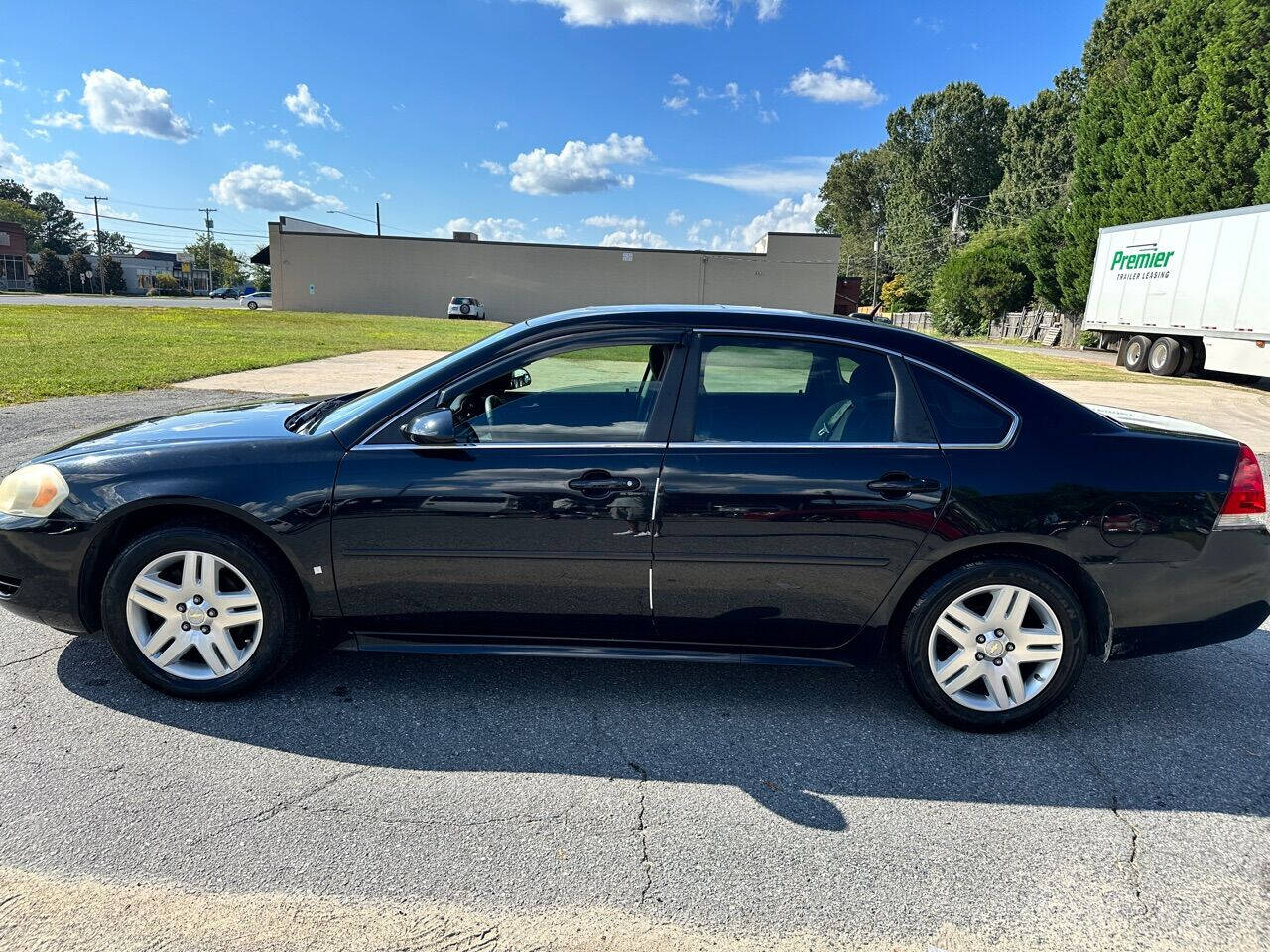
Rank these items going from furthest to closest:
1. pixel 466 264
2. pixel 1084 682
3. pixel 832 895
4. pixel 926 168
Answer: pixel 926 168
pixel 466 264
pixel 1084 682
pixel 832 895

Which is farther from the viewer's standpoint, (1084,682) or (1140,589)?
(1084,682)

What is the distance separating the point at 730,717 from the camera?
3.21 m

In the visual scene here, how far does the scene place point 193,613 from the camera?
3.13m

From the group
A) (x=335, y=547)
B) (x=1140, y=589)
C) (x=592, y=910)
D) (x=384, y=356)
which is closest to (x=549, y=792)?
(x=592, y=910)

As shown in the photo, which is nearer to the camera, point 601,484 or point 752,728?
point 601,484

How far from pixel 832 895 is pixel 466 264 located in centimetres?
5225

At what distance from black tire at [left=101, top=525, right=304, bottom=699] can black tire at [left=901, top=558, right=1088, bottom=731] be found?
7.78 ft

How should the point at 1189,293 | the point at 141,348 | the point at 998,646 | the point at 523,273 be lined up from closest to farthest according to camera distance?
the point at 998,646
the point at 141,348
the point at 1189,293
the point at 523,273

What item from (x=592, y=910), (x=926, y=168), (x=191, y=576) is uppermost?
(x=926, y=168)

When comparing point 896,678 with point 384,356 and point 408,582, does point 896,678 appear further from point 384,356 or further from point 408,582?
point 384,356

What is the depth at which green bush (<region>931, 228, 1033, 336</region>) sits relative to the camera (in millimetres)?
43031

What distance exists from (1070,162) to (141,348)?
58.0m

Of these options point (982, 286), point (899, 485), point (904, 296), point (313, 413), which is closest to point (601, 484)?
point (899, 485)

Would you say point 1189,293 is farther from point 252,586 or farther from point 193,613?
point 193,613
